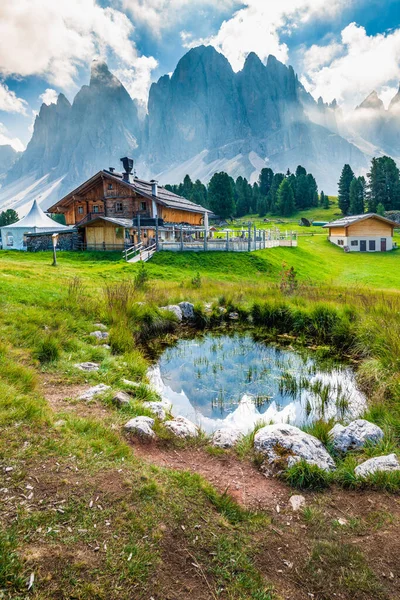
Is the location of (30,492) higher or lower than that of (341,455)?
higher

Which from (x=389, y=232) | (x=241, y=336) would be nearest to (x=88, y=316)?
(x=241, y=336)

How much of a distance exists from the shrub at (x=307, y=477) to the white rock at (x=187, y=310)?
892cm

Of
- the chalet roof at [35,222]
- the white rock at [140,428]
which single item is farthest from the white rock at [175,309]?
the chalet roof at [35,222]

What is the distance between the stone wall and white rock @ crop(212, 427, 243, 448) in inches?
1381

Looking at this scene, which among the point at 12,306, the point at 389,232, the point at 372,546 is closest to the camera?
the point at 372,546

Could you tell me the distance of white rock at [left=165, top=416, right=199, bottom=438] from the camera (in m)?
5.09

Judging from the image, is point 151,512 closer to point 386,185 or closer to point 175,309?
point 175,309

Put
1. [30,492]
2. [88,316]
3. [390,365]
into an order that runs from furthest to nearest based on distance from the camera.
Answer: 1. [88,316]
2. [390,365]
3. [30,492]

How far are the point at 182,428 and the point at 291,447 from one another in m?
1.62

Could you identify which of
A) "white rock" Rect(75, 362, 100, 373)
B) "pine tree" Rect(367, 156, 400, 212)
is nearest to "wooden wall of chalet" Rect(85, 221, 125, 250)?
"white rock" Rect(75, 362, 100, 373)

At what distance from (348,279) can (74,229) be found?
90.5 feet

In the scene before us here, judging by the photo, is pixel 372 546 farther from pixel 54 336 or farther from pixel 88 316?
pixel 88 316

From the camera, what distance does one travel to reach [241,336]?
1166 centimetres

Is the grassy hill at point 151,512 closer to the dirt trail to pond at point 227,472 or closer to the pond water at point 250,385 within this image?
the dirt trail to pond at point 227,472
